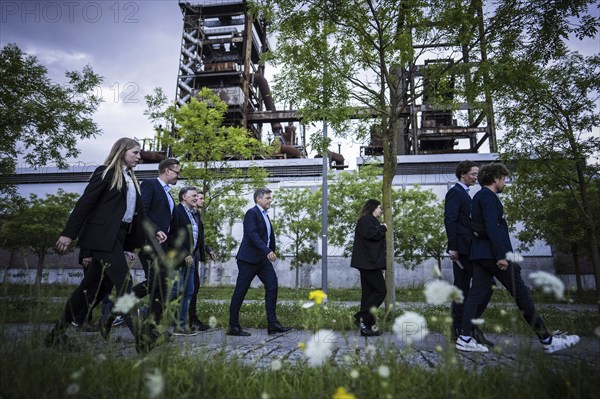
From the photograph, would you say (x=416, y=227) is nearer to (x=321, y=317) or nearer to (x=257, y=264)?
(x=257, y=264)

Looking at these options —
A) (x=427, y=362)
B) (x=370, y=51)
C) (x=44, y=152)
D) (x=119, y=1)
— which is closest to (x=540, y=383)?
(x=427, y=362)

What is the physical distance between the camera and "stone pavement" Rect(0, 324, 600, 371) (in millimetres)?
2361

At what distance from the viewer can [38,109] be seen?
10.1 meters

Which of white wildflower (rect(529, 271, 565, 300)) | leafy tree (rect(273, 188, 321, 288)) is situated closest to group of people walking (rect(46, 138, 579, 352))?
white wildflower (rect(529, 271, 565, 300))

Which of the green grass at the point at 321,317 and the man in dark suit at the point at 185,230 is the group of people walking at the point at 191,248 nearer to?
the man in dark suit at the point at 185,230

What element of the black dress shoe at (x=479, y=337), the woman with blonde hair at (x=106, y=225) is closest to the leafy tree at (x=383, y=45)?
the black dress shoe at (x=479, y=337)

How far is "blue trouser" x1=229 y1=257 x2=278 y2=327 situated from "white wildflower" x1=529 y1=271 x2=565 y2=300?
12.5 feet

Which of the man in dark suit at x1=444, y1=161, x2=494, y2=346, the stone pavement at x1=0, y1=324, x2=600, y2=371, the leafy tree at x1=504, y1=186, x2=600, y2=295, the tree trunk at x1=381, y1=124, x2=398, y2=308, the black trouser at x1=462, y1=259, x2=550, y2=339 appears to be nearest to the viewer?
the stone pavement at x1=0, y1=324, x2=600, y2=371

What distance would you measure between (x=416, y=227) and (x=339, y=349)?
1988 centimetres

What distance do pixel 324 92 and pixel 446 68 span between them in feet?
8.06

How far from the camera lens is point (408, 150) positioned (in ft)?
136

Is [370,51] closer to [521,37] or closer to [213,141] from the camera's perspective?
[521,37]

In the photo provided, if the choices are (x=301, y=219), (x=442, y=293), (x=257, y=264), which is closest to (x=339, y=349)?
(x=442, y=293)

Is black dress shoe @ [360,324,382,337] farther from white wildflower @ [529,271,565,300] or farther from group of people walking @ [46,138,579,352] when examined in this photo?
white wildflower @ [529,271,565,300]
